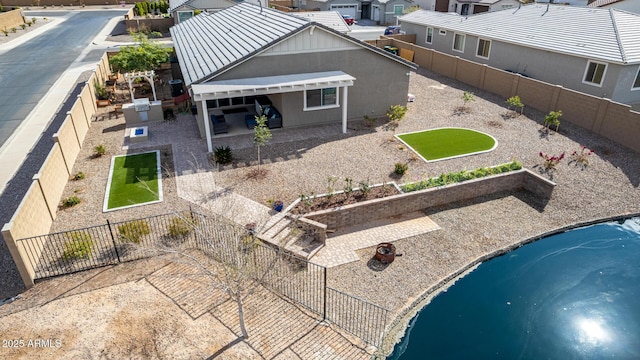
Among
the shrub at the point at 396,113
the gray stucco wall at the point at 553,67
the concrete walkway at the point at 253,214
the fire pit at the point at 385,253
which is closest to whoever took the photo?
the fire pit at the point at 385,253

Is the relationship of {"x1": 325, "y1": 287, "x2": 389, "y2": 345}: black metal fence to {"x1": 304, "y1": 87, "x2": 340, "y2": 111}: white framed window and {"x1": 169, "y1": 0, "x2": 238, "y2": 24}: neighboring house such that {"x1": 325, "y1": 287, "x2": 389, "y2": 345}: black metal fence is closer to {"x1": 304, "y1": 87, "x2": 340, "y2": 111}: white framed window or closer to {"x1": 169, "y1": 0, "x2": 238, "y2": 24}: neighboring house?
{"x1": 304, "y1": 87, "x2": 340, "y2": 111}: white framed window

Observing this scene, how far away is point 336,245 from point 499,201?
7.21m

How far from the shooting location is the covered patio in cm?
1775

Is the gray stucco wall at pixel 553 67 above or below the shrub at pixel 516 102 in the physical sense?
above

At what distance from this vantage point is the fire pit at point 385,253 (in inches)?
500

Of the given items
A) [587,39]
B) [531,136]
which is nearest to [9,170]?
[531,136]

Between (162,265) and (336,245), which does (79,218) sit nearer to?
(162,265)

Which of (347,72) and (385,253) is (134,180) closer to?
(385,253)

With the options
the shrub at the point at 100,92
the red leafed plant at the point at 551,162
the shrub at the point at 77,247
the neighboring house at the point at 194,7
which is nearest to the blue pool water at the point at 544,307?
the red leafed plant at the point at 551,162

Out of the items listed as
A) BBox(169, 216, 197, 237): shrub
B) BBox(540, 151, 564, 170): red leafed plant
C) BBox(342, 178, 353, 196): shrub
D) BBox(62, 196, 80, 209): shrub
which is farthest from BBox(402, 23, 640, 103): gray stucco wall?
BBox(62, 196, 80, 209): shrub

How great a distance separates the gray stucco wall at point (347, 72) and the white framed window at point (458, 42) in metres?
13.2

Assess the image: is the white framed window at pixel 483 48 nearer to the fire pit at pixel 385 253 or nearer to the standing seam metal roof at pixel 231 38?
the standing seam metal roof at pixel 231 38

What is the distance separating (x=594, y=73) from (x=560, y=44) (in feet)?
10.4

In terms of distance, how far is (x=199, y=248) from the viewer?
1262cm
